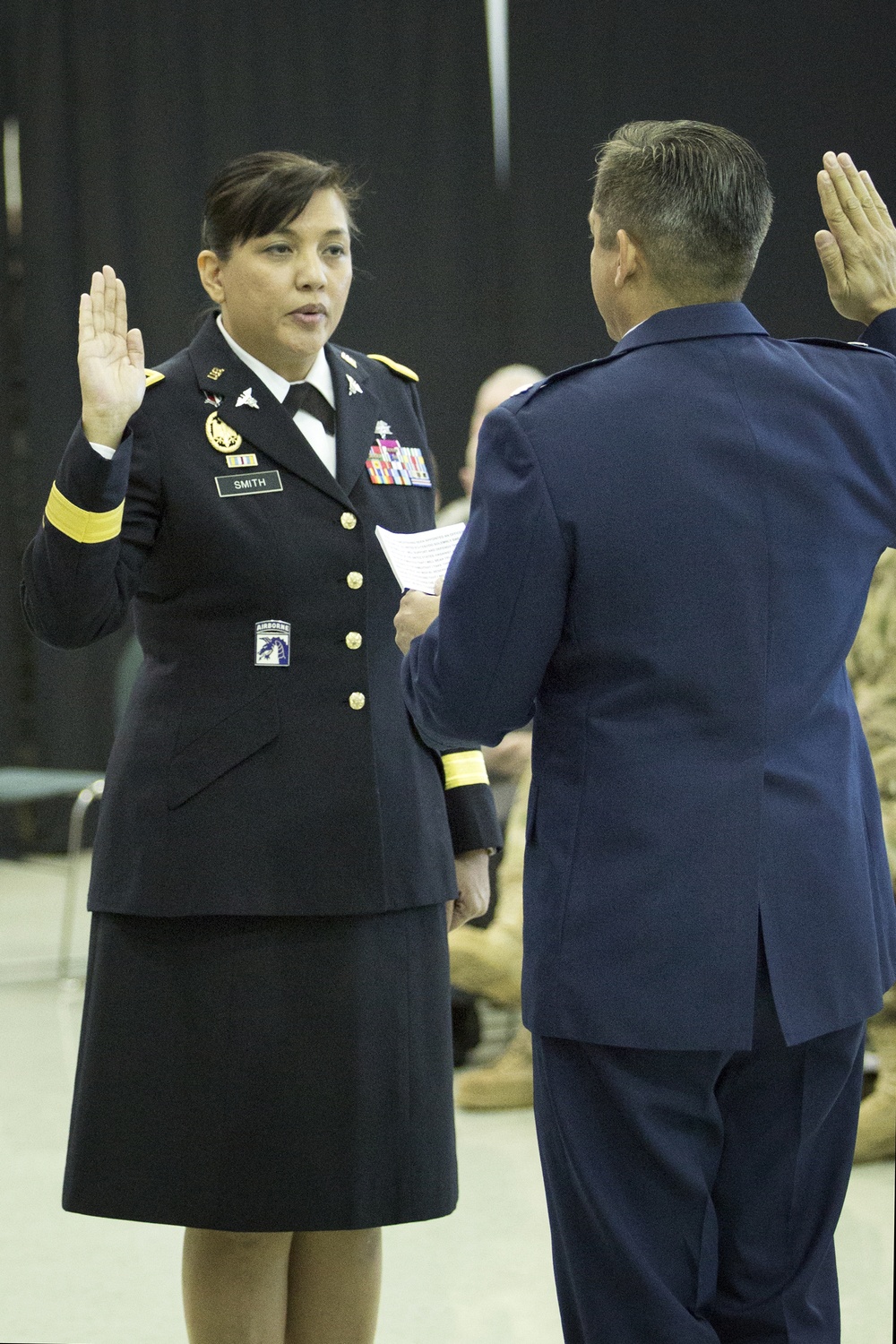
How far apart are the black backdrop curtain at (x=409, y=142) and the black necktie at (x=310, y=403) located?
15.7ft

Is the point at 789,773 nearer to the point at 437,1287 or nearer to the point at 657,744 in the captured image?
the point at 657,744

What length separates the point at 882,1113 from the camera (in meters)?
3.14

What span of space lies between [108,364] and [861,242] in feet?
2.56

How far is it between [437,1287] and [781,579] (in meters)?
1.71

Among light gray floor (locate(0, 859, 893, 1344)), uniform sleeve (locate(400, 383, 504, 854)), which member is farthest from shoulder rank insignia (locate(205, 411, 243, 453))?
light gray floor (locate(0, 859, 893, 1344))

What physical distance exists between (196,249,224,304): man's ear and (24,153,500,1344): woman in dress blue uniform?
3 cm

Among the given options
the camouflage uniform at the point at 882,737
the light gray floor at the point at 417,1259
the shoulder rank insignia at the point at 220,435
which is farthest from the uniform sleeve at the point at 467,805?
the camouflage uniform at the point at 882,737

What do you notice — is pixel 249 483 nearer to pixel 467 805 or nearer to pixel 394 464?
pixel 394 464

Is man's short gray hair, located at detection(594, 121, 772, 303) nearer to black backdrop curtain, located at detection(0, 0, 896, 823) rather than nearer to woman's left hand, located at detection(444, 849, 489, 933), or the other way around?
woman's left hand, located at detection(444, 849, 489, 933)

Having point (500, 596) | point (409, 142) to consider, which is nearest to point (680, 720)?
point (500, 596)

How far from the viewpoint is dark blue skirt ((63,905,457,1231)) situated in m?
1.77

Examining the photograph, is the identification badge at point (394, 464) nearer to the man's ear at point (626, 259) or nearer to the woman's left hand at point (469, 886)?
the woman's left hand at point (469, 886)

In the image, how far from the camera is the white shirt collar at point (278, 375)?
189 cm

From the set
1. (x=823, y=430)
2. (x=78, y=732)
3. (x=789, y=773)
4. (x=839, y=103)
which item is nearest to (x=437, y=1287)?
(x=789, y=773)
